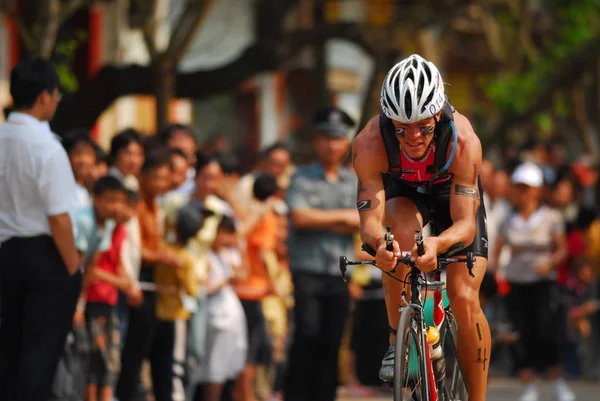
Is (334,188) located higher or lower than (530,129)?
lower

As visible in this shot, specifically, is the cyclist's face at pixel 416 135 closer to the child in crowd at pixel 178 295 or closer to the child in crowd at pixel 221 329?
the child in crowd at pixel 178 295

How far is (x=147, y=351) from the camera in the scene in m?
11.8

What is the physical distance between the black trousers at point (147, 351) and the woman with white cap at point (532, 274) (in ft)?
16.1

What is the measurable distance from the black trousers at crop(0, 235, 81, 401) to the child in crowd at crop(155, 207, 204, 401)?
8.40ft

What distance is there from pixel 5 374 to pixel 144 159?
3.35 meters

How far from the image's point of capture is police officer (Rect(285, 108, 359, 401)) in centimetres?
1211

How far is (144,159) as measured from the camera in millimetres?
12406

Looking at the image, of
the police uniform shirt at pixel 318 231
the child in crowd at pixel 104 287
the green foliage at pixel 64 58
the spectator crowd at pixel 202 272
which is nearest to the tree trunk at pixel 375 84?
the green foliage at pixel 64 58

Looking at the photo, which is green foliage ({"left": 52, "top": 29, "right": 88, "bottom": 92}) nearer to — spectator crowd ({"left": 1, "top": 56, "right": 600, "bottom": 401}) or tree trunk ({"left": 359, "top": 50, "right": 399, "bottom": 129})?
spectator crowd ({"left": 1, "top": 56, "right": 600, "bottom": 401})

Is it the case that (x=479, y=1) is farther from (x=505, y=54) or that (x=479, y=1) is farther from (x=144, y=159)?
(x=144, y=159)

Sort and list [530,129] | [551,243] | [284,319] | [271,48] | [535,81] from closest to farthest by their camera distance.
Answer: [284,319] < [551,243] < [271,48] < [535,81] < [530,129]

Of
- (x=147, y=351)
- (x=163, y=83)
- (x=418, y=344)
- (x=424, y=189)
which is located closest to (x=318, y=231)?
(x=147, y=351)

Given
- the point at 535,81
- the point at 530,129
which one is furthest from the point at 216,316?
the point at 530,129

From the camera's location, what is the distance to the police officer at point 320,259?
12109mm
